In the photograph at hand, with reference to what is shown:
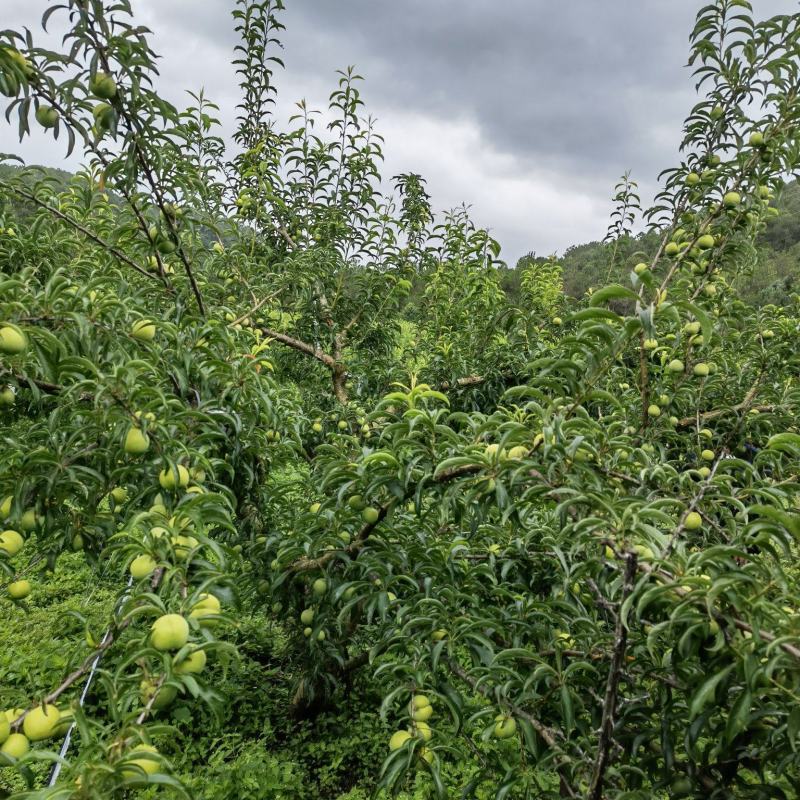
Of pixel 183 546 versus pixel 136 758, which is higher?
pixel 183 546

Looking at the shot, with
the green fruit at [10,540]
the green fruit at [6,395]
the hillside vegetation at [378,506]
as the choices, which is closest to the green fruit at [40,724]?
the hillside vegetation at [378,506]

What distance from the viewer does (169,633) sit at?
88cm

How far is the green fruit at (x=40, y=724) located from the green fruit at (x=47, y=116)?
4.23 feet

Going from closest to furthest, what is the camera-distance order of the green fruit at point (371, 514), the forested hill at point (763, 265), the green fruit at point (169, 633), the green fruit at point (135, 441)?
the green fruit at point (169, 633) < the green fruit at point (135, 441) < the green fruit at point (371, 514) < the forested hill at point (763, 265)

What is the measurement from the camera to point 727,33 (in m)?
→ 2.07

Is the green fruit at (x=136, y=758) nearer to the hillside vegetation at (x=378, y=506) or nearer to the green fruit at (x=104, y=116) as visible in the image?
the hillside vegetation at (x=378, y=506)

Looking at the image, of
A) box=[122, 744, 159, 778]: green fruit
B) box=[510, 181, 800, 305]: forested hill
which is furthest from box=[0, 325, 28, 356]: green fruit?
box=[510, 181, 800, 305]: forested hill

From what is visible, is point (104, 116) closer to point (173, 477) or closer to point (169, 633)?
point (173, 477)

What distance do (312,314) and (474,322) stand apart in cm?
109

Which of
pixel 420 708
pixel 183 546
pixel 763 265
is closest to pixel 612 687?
pixel 420 708

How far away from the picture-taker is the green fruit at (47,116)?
4.15 ft

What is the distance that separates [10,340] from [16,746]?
0.72 m

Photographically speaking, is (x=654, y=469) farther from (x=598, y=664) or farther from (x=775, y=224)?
(x=775, y=224)

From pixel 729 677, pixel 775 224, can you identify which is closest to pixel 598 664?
pixel 729 677
